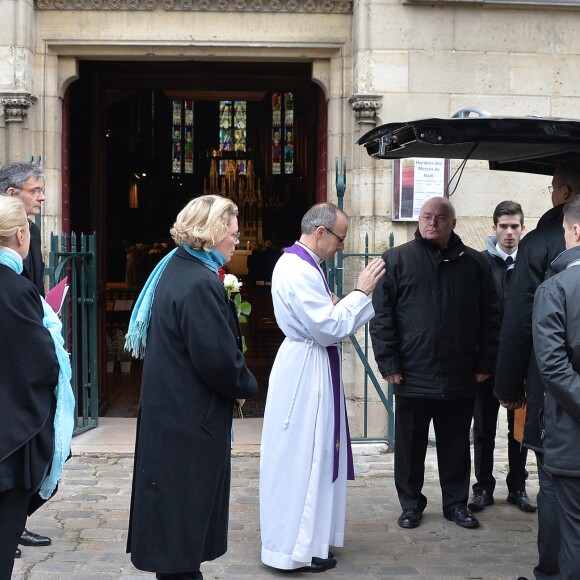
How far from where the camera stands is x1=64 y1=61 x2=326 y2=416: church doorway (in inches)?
409

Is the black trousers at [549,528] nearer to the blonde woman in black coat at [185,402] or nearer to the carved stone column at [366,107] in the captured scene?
the blonde woman in black coat at [185,402]

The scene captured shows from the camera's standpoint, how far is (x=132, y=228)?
87.5ft

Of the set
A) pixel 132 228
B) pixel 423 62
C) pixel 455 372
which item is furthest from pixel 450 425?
pixel 132 228

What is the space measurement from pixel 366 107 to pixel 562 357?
454 centimetres

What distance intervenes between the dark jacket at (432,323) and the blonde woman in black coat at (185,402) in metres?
1.80

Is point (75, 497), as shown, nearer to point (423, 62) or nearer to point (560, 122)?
point (560, 122)

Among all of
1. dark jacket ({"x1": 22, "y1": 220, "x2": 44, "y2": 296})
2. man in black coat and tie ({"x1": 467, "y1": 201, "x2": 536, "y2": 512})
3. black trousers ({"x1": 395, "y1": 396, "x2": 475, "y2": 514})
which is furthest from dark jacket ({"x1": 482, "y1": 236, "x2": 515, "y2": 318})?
dark jacket ({"x1": 22, "y1": 220, "x2": 44, "y2": 296})

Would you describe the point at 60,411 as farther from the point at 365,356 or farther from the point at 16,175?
the point at 365,356

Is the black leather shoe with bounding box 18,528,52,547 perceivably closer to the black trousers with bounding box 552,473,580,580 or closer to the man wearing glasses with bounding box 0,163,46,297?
Answer: the man wearing glasses with bounding box 0,163,46,297

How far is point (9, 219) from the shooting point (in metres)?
3.68

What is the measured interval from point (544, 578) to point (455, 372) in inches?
57.7

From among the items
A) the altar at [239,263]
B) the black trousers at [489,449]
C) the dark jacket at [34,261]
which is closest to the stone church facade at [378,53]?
the black trousers at [489,449]

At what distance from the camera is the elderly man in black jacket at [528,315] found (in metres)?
4.83

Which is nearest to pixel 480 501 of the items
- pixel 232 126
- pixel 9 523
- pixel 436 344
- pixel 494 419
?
pixel 494 419
